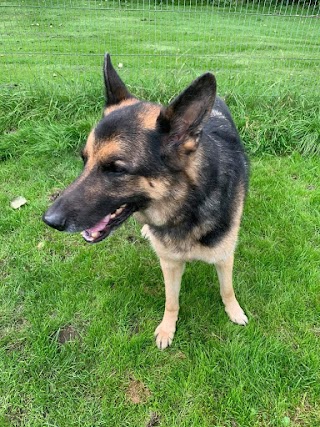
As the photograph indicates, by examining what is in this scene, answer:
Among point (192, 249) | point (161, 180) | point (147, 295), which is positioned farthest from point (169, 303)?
point (161, 180)

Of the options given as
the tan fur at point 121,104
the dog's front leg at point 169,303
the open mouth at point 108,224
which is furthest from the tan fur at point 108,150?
the dog's front leg at point 169,303

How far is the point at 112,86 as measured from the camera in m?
2.41

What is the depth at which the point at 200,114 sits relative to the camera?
1941 mm

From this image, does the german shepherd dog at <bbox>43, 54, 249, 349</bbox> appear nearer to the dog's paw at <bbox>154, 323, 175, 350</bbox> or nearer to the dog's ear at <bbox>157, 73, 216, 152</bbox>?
the dog's ear at <bbox>157, 73, 216, 152</bbox>

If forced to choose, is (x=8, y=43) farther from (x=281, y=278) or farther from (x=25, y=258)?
(x=281, y=278)

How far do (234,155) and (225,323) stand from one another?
129 cm

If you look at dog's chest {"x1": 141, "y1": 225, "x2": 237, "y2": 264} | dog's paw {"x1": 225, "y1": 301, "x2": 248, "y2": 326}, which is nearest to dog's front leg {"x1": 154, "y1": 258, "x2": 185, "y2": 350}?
dog's chest {"x1": 141, "y1": 225, "x2": 237, "y2": 264}

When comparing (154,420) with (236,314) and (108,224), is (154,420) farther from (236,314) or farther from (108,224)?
(108,224)

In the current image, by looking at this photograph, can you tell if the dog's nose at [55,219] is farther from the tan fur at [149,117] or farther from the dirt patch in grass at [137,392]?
the dirt patch in grass at [137,392]

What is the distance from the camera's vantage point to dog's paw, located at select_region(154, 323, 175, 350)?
Answer: 2.71 m

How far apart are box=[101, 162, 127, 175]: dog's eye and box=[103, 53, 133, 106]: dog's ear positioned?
2.16 ft

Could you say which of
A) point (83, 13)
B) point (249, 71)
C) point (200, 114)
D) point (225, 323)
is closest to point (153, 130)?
point (200, 114)

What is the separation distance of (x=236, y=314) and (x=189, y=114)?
1.66 m

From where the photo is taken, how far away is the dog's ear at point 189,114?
72.8 inches
